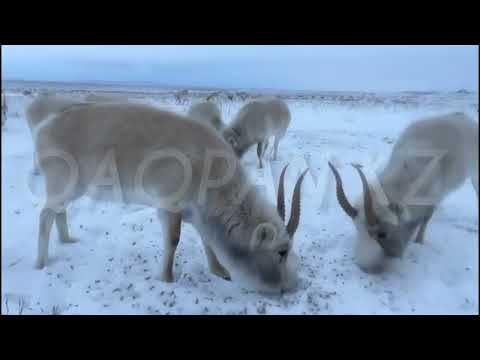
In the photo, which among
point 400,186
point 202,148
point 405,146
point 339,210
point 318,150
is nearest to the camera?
point 405,146

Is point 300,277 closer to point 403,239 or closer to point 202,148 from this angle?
point 403,239

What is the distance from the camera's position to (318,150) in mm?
6340

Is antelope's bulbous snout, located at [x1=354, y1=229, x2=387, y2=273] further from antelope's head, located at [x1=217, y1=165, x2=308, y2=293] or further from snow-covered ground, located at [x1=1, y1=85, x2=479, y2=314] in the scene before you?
antelope's head, located at [x1=217, y1=165, x2=308, y2=293]

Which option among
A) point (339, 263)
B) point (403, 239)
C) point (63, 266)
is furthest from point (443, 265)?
point (63, 266)

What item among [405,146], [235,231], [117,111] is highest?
[117,111]

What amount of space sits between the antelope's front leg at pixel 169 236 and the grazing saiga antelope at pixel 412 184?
192cm

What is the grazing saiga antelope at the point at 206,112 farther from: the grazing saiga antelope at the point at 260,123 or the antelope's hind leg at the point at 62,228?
the grazing saiga antelope at the point at 260,123

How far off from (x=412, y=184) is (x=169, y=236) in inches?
102

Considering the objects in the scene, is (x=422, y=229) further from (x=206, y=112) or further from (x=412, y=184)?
(x=206, y=112)

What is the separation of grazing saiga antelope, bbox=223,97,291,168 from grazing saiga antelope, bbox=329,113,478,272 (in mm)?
5169

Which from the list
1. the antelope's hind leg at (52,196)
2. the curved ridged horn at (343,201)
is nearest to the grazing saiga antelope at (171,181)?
the antelope's hind leg at (52,196)

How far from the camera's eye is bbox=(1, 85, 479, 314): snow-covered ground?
252 centimetres

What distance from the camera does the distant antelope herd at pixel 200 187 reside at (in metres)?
3.23

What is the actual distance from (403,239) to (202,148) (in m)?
2.37
